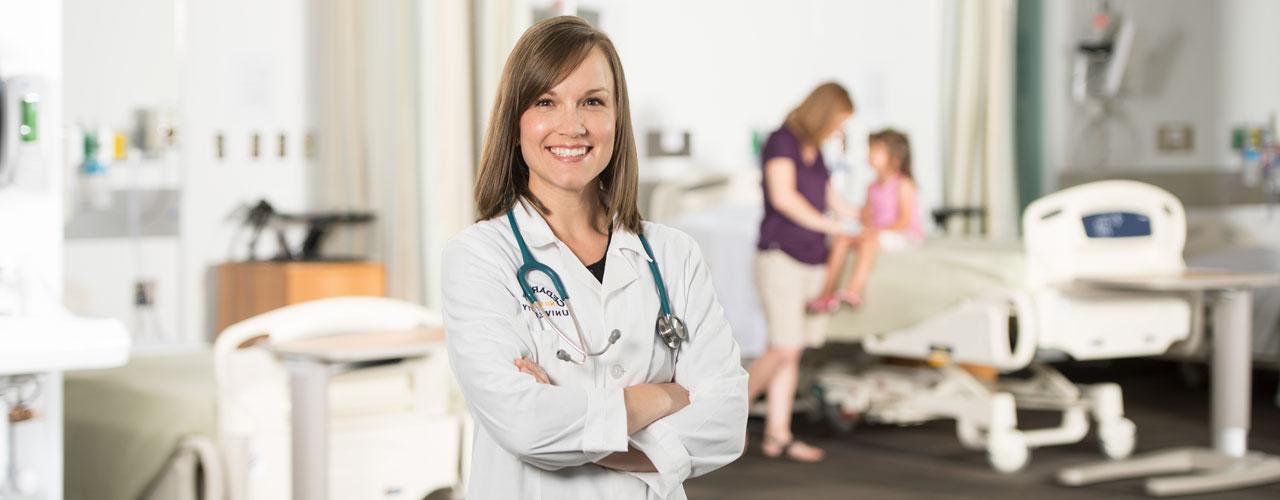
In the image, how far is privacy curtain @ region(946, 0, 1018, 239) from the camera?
7.28 metres

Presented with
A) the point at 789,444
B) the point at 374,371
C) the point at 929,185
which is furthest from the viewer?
the point at 929,185

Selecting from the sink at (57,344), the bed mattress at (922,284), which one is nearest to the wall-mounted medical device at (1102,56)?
the bed mattress at (922,284)

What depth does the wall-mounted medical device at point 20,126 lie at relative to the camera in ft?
9.75

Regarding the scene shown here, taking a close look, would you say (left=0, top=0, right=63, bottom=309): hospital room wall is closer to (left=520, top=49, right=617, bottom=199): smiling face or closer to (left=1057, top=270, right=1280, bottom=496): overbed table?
(left=520, top=49, right=617, bottom=199): smiling face

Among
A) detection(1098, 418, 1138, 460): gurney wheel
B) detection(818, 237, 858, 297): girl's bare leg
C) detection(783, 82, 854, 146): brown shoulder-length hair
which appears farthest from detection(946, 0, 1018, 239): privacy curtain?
detection(783, 82, 854, 146): brown shoulder-length hair

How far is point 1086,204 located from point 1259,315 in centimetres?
257

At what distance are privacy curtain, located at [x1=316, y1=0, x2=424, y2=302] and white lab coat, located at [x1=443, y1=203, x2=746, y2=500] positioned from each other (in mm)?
3684

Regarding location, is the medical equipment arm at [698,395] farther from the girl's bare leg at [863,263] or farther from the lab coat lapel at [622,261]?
the girl's bare leg at [863,263]

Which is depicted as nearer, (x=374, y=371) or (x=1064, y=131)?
(x=374, y=371)

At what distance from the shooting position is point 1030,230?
4887 millimetres

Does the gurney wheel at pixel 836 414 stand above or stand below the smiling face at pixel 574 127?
below

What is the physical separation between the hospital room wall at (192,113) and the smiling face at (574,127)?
4182mm

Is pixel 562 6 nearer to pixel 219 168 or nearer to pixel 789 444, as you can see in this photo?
pixel 219 168

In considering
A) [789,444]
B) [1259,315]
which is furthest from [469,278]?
[1259,315]
